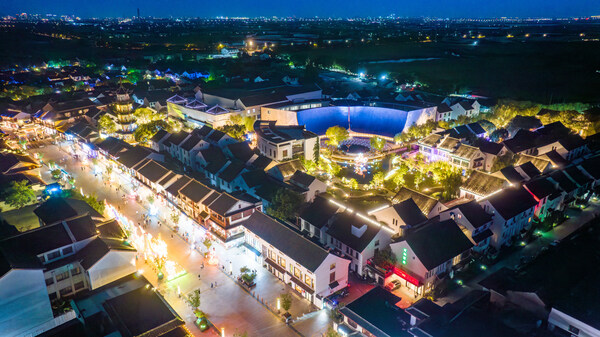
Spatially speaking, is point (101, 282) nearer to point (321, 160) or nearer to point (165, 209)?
point (165, 209)

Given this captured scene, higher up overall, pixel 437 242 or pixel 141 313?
pixel 437 242

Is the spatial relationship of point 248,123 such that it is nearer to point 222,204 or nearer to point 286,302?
point 222,204

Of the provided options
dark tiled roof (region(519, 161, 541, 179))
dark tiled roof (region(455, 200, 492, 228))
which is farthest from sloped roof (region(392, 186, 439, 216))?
dark tiled roof (region(519, 161, 541, 179))

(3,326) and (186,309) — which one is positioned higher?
(3,326)

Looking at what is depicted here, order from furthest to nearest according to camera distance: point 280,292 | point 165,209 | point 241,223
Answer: point 165,209 < point 241,223 < point 280,292

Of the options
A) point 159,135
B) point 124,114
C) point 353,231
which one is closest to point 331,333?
point 353,231

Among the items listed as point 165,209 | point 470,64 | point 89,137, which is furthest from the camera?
point 470,64

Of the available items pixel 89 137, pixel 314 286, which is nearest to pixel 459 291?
pixel 314 286

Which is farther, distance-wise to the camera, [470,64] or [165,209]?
[470,64]
